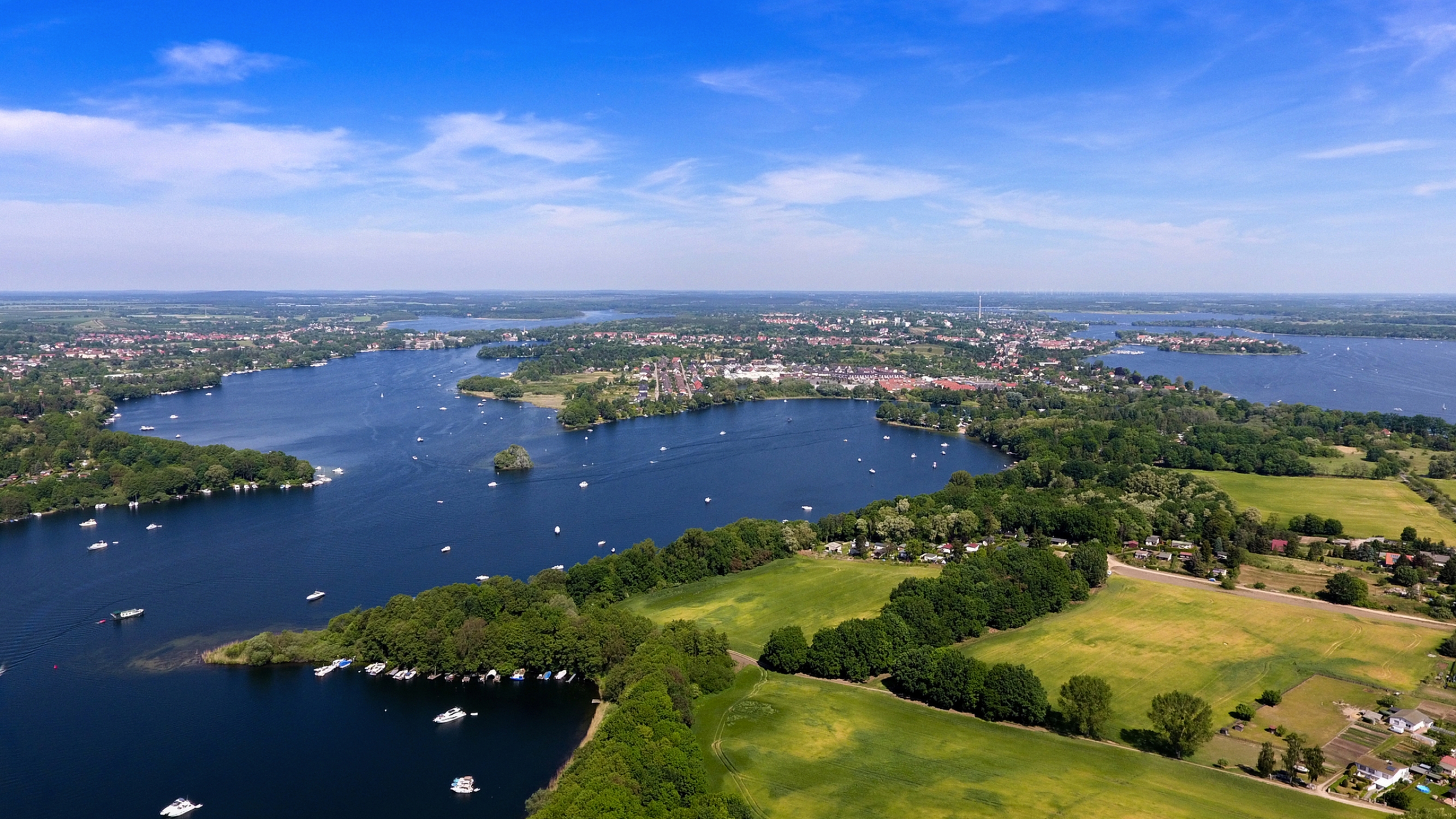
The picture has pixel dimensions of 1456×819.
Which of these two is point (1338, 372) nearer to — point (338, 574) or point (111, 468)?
point (338, 574)

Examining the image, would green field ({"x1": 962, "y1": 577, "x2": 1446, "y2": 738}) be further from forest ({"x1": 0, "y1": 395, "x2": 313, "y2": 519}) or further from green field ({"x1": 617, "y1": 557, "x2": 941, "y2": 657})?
forest ({"x1": 0, "y1": 395, "x2": 313, "y2": 519})

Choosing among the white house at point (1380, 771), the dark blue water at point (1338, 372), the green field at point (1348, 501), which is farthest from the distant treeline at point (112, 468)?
the dark blue water at point (1338, 372)

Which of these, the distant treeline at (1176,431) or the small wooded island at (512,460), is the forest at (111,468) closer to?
the small wooded island at (512,460)

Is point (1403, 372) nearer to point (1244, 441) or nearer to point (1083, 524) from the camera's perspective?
point (1244, 441)

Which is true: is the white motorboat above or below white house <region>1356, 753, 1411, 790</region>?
below

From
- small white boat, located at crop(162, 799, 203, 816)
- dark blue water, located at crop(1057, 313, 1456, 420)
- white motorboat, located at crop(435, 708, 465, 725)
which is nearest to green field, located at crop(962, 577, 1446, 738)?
white motorboat, located at crop(435, 708, 465, 725)

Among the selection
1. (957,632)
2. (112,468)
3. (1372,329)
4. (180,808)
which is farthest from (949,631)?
(1372,329)
